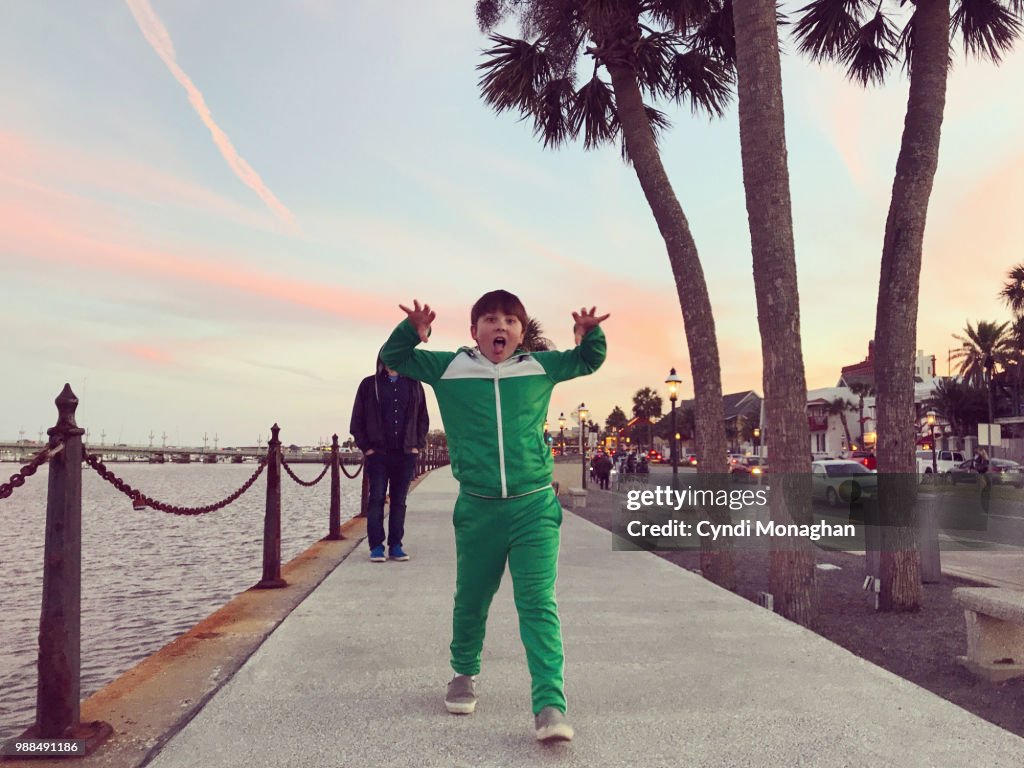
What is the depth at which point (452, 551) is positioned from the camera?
27.1 ft

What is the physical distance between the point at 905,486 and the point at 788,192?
2.66m

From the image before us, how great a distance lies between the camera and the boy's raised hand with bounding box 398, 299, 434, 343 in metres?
3.24

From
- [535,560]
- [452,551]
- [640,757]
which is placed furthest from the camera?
[452,551]

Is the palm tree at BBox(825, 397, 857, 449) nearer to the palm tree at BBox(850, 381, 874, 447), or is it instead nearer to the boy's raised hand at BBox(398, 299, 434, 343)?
the palm tree at BBox(850, 381, 874, 447)

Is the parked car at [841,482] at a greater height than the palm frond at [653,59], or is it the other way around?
the palm frond at [653,59]

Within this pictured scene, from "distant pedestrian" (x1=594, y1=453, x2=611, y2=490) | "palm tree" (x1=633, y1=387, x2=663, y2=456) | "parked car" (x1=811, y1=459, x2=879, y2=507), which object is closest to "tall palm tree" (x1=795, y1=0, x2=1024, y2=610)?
"parked car" (x1=811, y1=459, x2=879, y2=507)

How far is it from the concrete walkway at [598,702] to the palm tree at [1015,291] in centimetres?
4944

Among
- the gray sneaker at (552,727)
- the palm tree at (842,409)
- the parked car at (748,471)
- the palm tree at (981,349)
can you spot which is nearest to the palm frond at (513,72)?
the gray sneaker at (552,727)

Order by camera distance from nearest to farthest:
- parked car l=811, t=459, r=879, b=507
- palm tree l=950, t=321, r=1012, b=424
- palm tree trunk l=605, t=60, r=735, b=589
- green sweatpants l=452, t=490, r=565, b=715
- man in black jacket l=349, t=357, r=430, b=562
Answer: green sweatpants l=452, t=490, r=565, b=715 → man in black jacket l=349, t=357, r=430, b=562 → palm tree trunk l=605, t=60, r=735, b=589 → parked car l=811, t=459, r=879, b=507 → palm tree l=950, t=321, r=1012, b=424

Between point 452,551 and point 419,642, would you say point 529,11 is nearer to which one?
point 452,551

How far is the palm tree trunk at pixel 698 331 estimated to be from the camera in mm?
7582

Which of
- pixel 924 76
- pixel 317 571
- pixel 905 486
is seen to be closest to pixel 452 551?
pixel 317 571

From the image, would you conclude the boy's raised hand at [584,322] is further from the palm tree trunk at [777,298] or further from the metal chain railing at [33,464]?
the palm tree trunk at [777,298]

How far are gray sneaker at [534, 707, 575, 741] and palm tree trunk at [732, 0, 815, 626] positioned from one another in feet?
11.9
